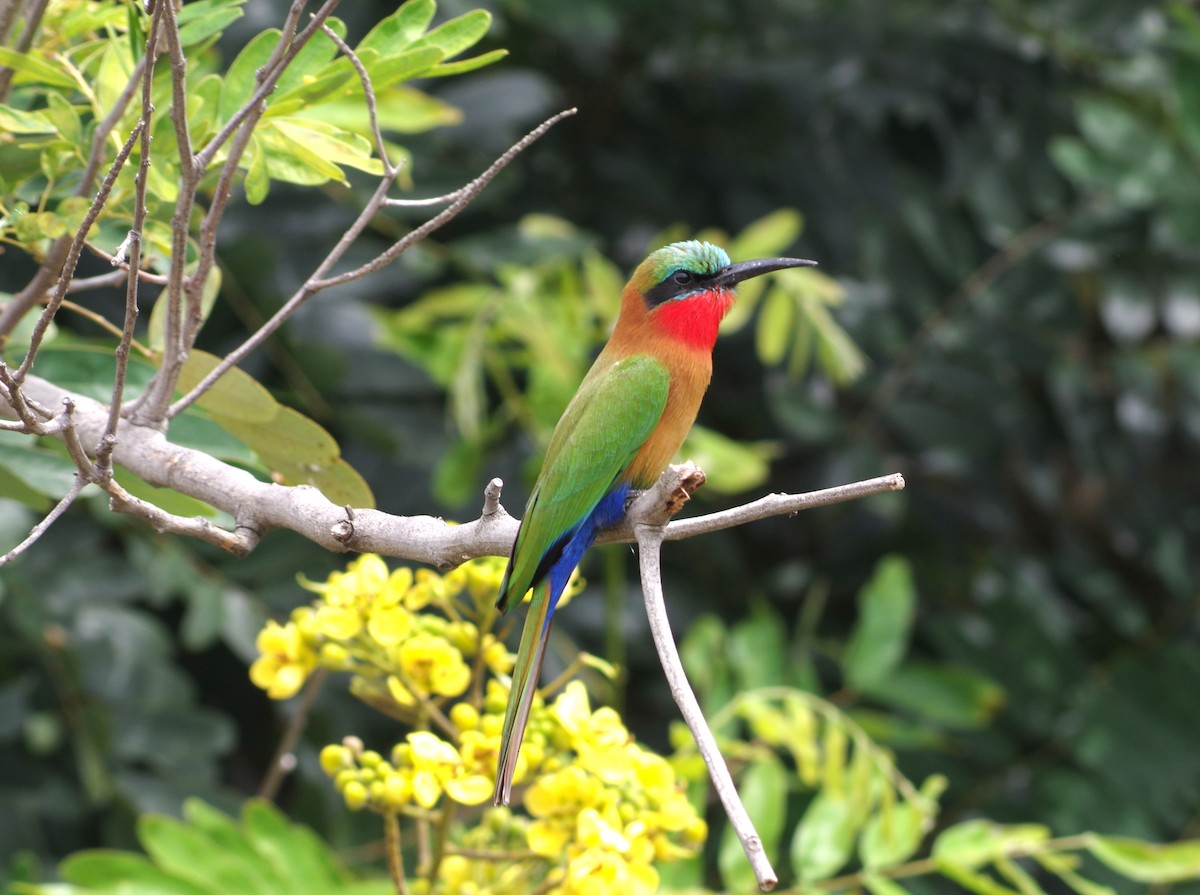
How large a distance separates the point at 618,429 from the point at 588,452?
0.25 feet

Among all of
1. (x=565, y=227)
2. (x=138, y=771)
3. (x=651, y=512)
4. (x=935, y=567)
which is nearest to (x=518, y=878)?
(x=651, y=512)

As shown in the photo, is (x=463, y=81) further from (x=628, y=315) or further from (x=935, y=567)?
(x=935, y=567)

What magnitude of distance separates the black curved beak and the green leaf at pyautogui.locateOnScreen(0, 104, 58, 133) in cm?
110

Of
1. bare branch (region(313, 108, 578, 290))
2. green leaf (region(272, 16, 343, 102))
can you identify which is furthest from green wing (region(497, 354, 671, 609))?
green leaf (region(272, 16, 343, 102))

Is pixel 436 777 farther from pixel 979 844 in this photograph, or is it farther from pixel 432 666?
pixel 979 844

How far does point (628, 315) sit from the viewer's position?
7.57ft

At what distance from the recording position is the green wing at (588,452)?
1.65 m

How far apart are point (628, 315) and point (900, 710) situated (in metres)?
1.82

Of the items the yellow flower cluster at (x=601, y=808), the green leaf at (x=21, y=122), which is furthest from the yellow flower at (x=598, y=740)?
the green leaf at (x=21, y=122)

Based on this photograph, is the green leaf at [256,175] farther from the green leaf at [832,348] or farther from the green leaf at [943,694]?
the green leaf at [943,694]

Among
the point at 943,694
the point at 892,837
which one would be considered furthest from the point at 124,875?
the point at 943,694

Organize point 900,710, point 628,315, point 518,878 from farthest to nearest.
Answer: point 900,710 < point 628,315 < point 518,878

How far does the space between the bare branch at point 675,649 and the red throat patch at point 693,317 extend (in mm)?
897

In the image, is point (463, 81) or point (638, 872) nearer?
point (638, 872)
